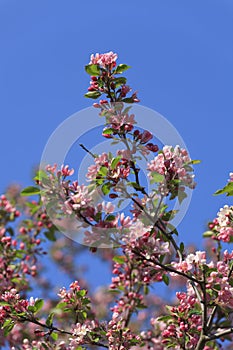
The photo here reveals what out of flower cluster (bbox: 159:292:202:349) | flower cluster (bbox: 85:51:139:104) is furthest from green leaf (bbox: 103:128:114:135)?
flower cluster (bbox: 159:292:202:349)

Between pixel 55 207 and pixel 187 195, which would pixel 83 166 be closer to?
pixel 55 207

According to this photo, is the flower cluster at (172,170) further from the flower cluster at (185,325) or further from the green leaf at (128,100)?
the flower cluster at (185,325)

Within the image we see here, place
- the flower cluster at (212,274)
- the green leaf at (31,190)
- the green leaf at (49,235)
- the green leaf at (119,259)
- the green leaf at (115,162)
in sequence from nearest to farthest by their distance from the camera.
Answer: the flower cluster at (212,274)
the green leaf at (115,162)
the green leaf at (31,190)
the green leaf at (119,259)
the green leaf at (49,235)

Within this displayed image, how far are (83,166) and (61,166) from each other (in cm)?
18

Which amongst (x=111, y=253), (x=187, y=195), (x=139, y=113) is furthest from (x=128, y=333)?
(x=111, y=253)

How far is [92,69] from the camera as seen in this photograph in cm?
411

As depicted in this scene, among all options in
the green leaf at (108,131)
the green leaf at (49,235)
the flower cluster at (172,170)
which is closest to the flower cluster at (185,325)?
the flower cluster at (172,170)

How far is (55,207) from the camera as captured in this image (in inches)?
164

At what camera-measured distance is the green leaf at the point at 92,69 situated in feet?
13.4

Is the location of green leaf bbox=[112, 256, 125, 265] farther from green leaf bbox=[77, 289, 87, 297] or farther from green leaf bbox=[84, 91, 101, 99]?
green leaf bbox=[84, 91, 101, 99]

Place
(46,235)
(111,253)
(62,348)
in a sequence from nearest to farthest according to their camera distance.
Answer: (62,348) → (46,235) → (111,253)

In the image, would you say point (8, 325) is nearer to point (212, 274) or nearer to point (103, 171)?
Answer: point (103, 171)

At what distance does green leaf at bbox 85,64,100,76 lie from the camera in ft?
13.4

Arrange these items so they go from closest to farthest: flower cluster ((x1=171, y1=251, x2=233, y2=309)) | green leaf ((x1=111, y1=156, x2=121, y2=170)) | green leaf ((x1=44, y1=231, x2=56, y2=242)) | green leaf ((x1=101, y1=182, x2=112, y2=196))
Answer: flower cluster ((x1=171, y1=251, x2=233, y2=309)) < green leaf ((x1=111, y1=156, x2=121, y2=170)) < green leaf ((x1=101, y1=182, x2=112, y2=196)) < green leaf ((x1=44, y1=231, x2=56, y2=242))
